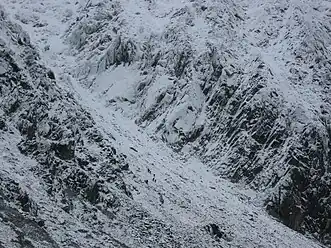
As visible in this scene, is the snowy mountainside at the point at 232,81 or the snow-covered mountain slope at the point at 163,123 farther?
the snowy mountainside at the point at 232,81

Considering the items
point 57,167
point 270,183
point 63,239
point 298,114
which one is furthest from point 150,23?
point 63,239

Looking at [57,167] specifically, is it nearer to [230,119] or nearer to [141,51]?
[230,119]

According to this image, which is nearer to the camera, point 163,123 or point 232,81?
point 163,123

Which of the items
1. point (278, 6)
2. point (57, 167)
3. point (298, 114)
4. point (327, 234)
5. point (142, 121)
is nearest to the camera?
point (57, 167)

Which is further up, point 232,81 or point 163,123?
point 232,81
